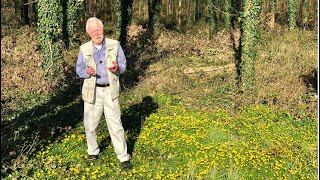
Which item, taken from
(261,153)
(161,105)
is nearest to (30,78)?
(161,105)

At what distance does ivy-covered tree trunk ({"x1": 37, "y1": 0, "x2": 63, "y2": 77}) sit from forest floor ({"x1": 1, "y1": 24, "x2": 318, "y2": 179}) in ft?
1.93

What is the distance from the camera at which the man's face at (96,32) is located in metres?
6.07

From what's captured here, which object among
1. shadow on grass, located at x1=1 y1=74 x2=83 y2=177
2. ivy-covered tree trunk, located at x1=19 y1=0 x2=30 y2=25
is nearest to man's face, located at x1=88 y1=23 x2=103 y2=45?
shadow on grass, located at x1=1 y1=74 x2=83 y2=177

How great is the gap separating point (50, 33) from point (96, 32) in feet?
23.1

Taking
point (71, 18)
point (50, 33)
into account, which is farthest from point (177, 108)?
point (71, 18)

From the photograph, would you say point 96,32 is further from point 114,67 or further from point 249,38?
point 249,38

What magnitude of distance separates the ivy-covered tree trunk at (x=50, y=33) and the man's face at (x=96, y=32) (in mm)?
6890

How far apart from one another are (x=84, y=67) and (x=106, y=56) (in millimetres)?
422

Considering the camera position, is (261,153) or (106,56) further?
(261,153)

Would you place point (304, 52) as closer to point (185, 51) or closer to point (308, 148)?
point (185, 51)

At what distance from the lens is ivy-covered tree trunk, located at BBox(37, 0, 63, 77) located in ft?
40.9

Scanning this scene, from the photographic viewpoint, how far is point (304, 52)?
1656cm

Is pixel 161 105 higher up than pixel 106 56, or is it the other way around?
pixel 106 56

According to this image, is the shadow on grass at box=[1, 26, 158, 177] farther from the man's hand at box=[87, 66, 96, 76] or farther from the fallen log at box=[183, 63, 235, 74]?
the fallen log at box=[183, 63, 235, 74]
